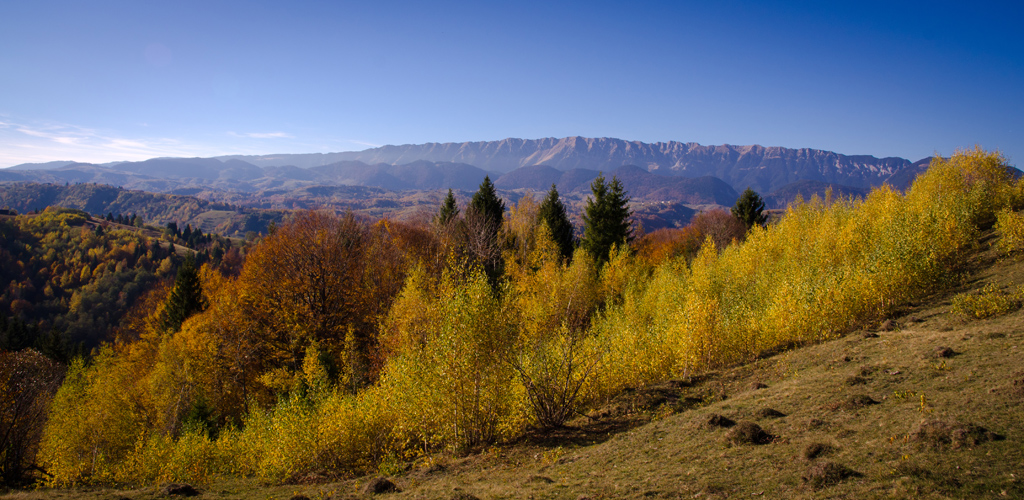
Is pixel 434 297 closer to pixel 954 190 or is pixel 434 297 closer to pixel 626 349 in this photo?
pixel 626 349

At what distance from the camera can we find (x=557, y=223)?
195 ft

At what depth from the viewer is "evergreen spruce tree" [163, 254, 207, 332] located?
54281 millimetres

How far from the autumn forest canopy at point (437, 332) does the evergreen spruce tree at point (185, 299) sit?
9.4 inches

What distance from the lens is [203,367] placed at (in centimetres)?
3975

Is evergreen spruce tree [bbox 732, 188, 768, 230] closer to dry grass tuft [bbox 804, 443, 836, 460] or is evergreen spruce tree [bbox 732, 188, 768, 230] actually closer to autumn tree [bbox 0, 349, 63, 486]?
dry grass tuft [bbox 804, 443, 836, 460]

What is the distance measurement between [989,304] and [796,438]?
15968 millimetres

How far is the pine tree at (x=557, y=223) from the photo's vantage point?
59.0 metres

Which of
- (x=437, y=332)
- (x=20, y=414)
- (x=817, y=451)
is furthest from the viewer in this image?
(x=20, y=414)

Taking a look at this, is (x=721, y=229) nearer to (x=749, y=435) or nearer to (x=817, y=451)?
(x=749, y=435)

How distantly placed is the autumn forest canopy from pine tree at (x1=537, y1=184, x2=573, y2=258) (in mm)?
321

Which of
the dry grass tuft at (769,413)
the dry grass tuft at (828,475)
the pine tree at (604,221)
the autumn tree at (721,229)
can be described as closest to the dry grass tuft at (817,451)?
the dry grass tuft at (828,475)

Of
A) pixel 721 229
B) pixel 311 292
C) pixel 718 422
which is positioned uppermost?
pixel 721 229

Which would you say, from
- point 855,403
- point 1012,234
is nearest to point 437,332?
point 855,403

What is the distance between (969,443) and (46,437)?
165 ft
